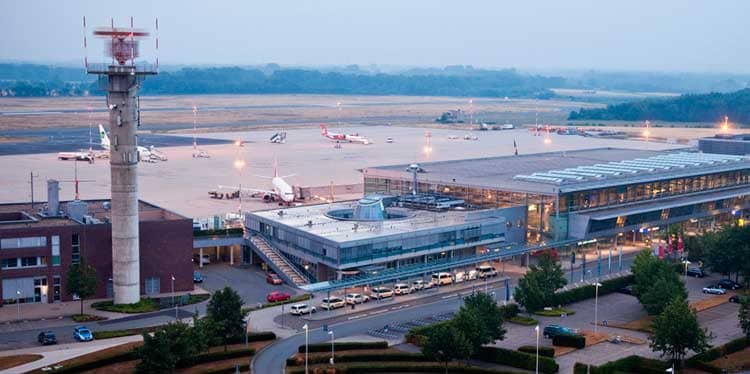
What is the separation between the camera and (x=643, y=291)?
130 ft

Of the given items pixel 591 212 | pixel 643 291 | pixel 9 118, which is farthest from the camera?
pixel 9 118

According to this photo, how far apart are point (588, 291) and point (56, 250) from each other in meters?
22.7

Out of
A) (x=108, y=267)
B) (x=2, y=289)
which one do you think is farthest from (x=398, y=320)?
(x=2, y=289)

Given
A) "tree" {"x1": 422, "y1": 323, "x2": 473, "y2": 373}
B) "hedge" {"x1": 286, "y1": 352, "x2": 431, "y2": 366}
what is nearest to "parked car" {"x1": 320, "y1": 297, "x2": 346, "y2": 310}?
"hedge" {"x1": 286, "y1": 352, "x2": 431, "y2": 366}

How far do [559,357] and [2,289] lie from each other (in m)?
22.4

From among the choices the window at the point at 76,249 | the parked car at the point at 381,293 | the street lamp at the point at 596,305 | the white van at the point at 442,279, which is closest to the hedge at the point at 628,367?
the street lamp at the point at 596,305

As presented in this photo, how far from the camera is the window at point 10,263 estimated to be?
3975cm

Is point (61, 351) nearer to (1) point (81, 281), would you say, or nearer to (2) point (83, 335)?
(2) point (83, 335)

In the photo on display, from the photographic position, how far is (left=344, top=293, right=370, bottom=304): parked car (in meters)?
40.5

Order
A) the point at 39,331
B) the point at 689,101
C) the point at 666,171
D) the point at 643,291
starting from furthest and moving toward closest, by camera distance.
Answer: the point at 689,101
the point at 666,171
the point at 643,291
the point at 39,331

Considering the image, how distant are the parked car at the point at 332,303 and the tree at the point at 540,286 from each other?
703cm

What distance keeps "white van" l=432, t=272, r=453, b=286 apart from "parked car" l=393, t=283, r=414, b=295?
180 centimetres

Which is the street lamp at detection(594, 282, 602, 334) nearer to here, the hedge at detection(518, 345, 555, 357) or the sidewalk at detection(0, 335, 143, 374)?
the hedge at detection(518, 345, 555, 357)

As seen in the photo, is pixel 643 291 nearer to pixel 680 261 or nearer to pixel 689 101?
pixel 680 261
